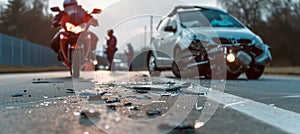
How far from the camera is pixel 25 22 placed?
46812mm

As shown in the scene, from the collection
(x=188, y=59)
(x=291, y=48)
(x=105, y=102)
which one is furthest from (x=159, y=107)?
(x=291, y=48)

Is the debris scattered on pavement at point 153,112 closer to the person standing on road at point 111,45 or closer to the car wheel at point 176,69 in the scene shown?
the car wheel at point 176,69

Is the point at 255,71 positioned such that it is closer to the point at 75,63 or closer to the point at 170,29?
the point at 170,29

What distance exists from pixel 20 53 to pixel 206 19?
2050 centimetres

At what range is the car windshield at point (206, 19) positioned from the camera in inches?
431

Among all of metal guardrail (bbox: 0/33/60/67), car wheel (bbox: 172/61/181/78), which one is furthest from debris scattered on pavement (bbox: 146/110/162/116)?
metal guardrail (bbox: 0/33/60/67)

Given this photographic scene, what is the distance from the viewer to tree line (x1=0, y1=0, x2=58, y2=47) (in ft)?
148

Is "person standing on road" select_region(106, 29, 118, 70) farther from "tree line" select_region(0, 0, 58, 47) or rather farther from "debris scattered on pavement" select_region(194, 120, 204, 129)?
"tree line" select_region(0, 0, 58, 47)

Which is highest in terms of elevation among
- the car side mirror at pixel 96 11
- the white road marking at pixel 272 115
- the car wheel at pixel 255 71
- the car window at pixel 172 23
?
the car side mirror at pixel 96 11

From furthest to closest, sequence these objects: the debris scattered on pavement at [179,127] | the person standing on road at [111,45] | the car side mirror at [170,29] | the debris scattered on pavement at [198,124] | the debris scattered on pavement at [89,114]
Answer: the person standing on road at [111,45] < the car side mirror at [170,29] < the debris scattered on pavement at [89,114] < the debris scattered on pavement at [198,124] < the debris scattered on pavement at [179,127]

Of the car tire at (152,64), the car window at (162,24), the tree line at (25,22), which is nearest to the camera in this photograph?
the car window at (162,24)

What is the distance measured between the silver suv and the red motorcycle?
7.14ft

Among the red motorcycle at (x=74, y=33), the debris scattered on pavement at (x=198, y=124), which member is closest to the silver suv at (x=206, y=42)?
the red motorcycle at (x=74, y=33)

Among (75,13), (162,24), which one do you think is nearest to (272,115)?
(75,13)
